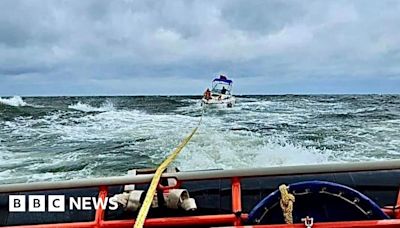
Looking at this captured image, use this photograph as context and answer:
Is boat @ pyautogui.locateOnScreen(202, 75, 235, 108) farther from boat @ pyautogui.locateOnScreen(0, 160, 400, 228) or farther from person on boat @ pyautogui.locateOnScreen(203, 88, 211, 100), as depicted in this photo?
boat @ pyautogui.locateOnScreen(0, 160, 400, 228)

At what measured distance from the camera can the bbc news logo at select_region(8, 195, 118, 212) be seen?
2.47 meters

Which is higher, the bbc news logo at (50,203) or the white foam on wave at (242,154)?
the bbc news logo at (50,203)

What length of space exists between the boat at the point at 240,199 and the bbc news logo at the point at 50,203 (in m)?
0.02

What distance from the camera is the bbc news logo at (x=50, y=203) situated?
8.12 ft

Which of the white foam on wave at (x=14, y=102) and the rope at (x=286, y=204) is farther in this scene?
the white foam on wave at (x=14, y=102)

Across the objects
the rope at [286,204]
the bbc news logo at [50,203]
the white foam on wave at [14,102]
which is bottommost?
the white foam on wave at [14,102]

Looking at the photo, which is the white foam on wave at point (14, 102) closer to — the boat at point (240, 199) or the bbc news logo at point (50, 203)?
the bbc news logo at point (50, 203)

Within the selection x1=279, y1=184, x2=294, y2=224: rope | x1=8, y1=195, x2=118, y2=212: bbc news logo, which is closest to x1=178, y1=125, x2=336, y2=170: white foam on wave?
x1=8, y1=195, x2=118, y2=212: bbc news logo

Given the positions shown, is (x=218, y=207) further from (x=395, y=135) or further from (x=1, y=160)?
(x=395, y=135)

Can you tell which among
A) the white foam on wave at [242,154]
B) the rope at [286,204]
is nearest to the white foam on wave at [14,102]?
the white foam on wave at [242,154]

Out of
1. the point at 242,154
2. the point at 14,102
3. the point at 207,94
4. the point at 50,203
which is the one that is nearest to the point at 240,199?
the point at 50,203

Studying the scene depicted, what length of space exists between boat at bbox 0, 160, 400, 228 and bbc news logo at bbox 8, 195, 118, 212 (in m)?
0.02

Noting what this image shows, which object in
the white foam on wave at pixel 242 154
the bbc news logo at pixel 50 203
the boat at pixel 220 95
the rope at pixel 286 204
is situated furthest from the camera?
the boat at pixel 220 95

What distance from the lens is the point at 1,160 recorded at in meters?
8.38
